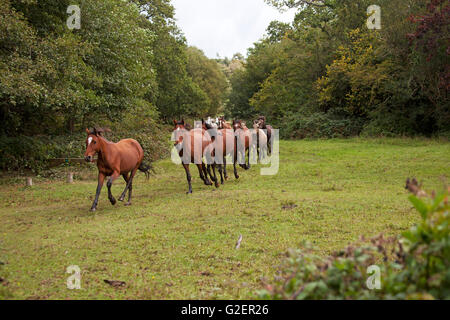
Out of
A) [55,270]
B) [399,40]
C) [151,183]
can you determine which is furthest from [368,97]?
[55,270]

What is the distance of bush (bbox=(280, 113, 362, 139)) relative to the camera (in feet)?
97.8

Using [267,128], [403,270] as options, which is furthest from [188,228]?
[267,128]

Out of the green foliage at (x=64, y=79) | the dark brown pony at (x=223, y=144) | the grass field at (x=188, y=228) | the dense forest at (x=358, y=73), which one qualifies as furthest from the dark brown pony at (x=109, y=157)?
the dense forest at (x=358, y=73)

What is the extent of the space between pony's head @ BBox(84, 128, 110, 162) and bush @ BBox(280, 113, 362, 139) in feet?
75.6

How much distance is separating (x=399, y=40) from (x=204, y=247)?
2264 centimetres

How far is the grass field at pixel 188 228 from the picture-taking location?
4.89 meters

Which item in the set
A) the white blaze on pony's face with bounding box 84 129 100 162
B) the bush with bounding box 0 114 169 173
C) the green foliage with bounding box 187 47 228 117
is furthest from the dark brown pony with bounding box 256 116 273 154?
the green foliage with bounding box 187 47 228 117

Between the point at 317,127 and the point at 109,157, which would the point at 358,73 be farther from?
the point at 109,157

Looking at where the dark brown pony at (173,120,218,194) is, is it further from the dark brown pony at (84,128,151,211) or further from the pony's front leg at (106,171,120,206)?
the pony's front leg at (106,171,120,206)

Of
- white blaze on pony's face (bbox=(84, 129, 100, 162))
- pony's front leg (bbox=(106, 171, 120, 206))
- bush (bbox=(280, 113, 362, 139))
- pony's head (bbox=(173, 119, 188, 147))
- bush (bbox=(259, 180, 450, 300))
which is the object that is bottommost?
pony's front leg (bbox=(106, 171, 120, 206))

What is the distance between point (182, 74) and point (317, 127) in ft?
58.3

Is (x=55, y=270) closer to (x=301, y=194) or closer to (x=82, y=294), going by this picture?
(x=82, y=294)

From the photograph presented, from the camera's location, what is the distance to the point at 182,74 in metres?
42.8

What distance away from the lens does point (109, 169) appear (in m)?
10.2
